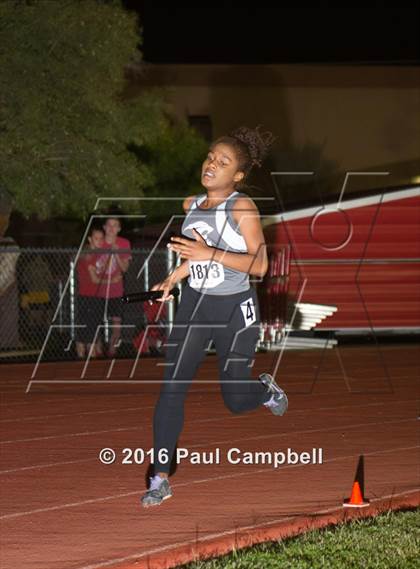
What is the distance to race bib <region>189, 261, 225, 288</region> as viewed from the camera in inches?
309

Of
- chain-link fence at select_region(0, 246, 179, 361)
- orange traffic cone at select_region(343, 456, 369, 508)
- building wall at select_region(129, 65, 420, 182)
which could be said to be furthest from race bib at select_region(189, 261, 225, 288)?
building wall at select_region(129, 65, 420, 182)

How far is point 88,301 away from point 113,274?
1.99ft

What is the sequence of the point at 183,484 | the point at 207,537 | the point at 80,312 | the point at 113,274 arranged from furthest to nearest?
the point at 80,312 → the point at 113,274 → the point at 183,484 → the point at 207,537

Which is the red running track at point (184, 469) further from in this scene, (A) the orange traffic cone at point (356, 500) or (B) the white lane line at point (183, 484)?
(A) the orange traffic cone at point (356, 500)

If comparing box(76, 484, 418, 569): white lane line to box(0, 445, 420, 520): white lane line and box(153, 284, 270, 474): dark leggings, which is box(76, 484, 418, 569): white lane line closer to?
box(153, 284, 270, 474): dark leggings

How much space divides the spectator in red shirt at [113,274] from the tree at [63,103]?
109 inches

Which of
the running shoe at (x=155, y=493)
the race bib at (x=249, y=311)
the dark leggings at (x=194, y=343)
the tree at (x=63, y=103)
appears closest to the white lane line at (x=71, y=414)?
the running shoe at (x=155, y=493)

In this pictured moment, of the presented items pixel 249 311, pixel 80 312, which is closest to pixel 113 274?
pixel 80 312

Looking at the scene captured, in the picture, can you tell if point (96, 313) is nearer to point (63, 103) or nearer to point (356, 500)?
point (63, 103)

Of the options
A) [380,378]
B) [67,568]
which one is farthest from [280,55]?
[67,568]

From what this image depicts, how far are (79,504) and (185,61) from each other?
42.9 metres

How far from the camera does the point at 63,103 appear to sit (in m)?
23.5

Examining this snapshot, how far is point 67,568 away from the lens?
21.7 ft

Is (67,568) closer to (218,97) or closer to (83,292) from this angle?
(83,292)
